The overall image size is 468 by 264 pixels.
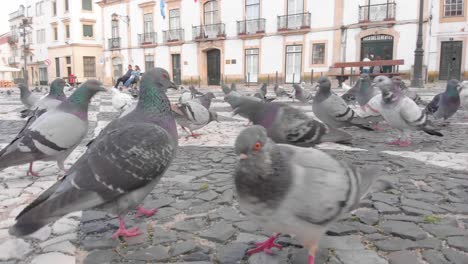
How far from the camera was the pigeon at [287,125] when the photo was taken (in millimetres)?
3887

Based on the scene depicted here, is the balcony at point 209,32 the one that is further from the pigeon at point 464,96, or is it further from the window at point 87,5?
the pigeon at point 464,96

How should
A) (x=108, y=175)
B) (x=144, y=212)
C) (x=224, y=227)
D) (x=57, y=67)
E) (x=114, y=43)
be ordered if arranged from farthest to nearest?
(x=57, y=67)
(x=114, y=43)
(x=144, y=212)
(x=224, y=227)
(x=108, y=175)

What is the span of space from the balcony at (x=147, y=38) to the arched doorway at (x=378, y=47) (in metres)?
19.5

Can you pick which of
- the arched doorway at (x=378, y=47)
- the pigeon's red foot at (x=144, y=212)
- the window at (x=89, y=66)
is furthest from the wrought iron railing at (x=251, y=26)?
the pigeon's red foot at (x=144, y=212)

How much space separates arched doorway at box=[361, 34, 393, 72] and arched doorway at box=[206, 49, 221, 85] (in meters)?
12.5

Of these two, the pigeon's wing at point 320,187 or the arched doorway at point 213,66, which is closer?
the pigeon's wing at point 320,187

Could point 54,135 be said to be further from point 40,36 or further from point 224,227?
point 40,36

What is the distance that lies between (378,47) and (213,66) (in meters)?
14.1

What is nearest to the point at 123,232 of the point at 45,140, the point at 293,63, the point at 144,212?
the point at 144,212

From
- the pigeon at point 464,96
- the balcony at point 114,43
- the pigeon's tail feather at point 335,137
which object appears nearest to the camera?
the pigeon's tail feather at point 335,137

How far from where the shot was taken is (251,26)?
29.7m

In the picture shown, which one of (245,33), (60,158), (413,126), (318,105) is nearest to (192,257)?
(60,158)

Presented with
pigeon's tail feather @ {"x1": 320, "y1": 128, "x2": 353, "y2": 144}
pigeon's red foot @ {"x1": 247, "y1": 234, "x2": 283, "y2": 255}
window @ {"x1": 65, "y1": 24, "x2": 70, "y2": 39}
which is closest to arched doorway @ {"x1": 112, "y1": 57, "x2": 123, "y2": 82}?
window @ {"x1": 65, "y1": 24, "x2": 70, "y2": 39}

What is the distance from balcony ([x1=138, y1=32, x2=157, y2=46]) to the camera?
35469mm
